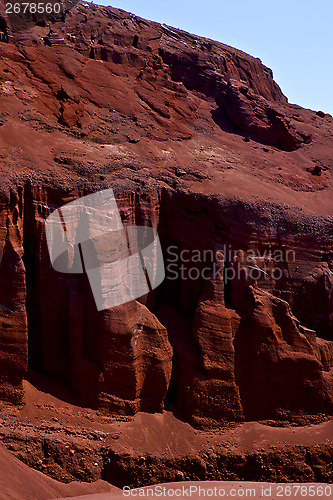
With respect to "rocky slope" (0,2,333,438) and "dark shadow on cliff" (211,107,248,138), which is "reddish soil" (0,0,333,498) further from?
"dark shadow on cliff" (211,107,248,138)

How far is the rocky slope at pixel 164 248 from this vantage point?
15.6 m

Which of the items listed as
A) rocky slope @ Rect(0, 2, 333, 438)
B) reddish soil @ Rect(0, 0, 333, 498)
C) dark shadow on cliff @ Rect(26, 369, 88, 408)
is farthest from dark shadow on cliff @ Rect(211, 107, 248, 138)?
dark shadow on cliff @ Rect(26, 369, 88, 408)

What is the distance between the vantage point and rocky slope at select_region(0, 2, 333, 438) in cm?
1559

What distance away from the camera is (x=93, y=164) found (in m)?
16.6

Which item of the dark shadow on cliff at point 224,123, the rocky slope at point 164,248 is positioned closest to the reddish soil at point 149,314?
the rocky slope at point 164,248

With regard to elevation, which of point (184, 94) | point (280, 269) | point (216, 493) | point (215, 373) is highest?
point (184, 94)

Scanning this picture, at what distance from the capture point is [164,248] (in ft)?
58.2

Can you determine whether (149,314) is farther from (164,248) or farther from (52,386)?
(52,386)

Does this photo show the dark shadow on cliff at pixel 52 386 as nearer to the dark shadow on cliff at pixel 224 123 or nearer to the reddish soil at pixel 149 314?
the reddish soil at pixel 149 314

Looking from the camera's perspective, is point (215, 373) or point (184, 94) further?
point (184, 94)

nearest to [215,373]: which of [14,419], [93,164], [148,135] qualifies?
[14,419]

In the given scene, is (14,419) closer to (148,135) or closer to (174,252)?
(174,252)

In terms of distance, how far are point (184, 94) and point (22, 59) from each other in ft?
21.7

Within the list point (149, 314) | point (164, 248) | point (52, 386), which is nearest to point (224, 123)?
point (164, 248)
